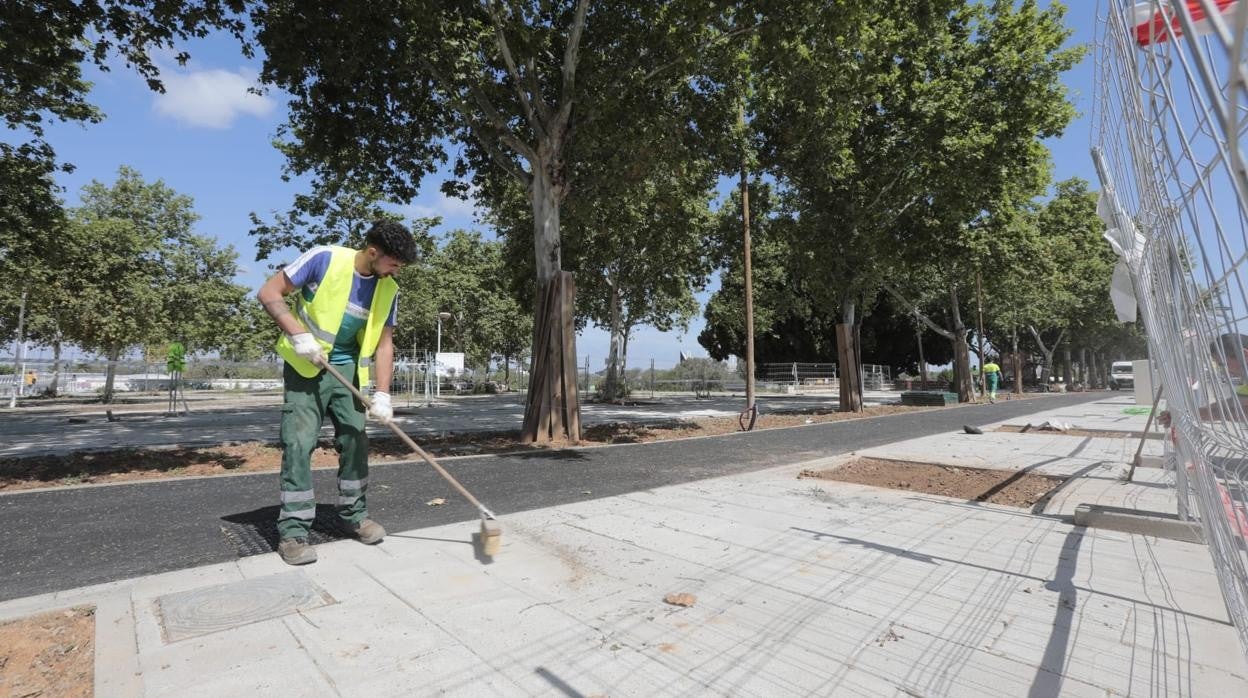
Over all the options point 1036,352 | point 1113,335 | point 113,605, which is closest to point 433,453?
point 113,605

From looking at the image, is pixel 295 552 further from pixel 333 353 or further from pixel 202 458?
pixel 202 458

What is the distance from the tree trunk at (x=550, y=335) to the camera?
390 inches

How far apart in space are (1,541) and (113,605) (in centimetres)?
189

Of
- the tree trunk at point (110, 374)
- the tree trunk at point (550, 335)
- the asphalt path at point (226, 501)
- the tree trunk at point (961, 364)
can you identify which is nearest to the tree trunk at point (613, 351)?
the tree trunk at point (961, 364)

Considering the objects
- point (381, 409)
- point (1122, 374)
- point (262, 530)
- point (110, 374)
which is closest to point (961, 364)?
point (1122, 374)

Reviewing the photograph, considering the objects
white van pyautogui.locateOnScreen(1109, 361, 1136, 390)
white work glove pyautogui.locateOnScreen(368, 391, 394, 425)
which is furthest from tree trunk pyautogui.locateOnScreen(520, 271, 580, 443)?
white van pyautogui.locateOnScreen(1109, 361, 1136, 390)

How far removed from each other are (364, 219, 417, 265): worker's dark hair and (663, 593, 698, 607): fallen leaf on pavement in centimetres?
243

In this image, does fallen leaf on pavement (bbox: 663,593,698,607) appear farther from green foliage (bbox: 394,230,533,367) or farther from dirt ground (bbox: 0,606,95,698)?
green foliage (bbox: 394,230,533,367)

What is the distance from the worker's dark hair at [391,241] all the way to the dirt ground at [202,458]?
13.7 ft

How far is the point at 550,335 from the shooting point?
33.1 feet

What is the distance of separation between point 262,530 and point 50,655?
1.75 m

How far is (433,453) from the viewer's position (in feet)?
27.0

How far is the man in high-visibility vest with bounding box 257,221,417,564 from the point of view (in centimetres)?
344

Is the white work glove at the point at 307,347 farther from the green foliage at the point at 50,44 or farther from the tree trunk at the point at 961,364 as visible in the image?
the tree trunk at the point at 961,364
